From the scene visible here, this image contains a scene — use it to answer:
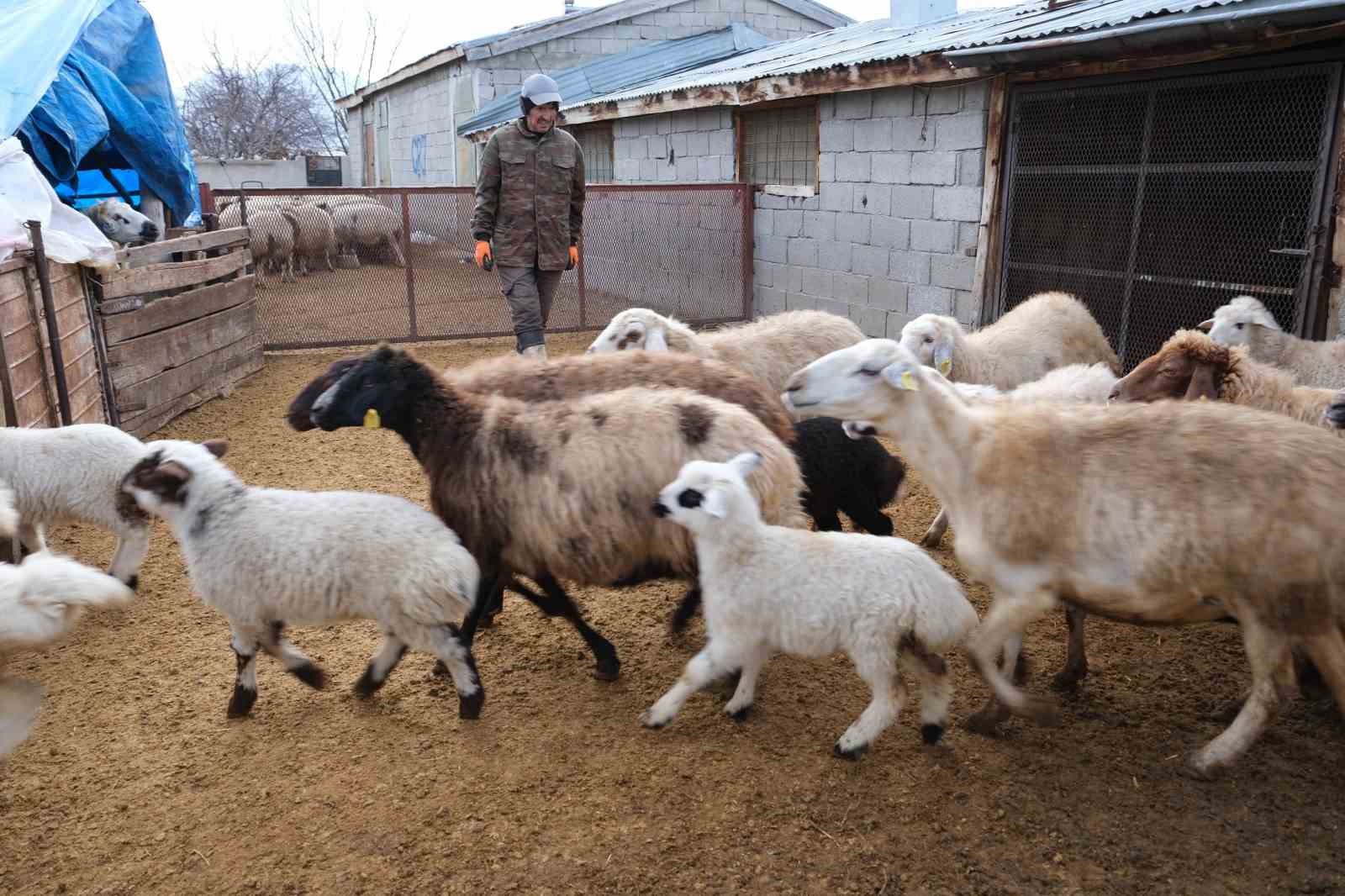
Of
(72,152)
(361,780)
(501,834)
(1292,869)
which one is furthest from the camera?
(72,152)

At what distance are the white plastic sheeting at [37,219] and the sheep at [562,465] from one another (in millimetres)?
3195

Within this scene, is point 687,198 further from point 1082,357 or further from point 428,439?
point 428,439

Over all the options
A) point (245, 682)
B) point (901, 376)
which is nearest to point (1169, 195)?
point (901, 376)

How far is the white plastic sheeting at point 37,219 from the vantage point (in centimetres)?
559

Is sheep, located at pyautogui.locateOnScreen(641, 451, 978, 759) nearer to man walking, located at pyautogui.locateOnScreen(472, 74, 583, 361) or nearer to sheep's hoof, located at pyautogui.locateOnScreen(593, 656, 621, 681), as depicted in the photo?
sheep's hoof, located at pyautogui.locateOnScreen(593, 656, 621, 681)

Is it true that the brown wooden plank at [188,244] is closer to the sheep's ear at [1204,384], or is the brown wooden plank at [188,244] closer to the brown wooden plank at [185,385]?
the brown wooden plank at [185,385]

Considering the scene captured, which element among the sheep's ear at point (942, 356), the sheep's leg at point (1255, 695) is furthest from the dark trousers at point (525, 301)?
the sheep's leg at point (1255, 695)

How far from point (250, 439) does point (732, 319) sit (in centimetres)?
636

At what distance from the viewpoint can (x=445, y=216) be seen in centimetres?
1123

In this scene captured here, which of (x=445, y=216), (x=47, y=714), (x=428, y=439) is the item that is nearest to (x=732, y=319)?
(x=445, y=216)

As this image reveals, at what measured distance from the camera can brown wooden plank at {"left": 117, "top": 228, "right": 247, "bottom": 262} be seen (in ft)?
24.4

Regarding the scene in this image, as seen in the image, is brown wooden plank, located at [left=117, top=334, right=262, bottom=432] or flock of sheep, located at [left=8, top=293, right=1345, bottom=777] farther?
brown wooden plank, located at [left=117, top=334, right=262, bottom=432]

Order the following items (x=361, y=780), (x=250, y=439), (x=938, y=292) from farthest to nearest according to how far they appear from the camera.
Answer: (x=938, y=292), (x=250, y=439), (x=361, y=780)

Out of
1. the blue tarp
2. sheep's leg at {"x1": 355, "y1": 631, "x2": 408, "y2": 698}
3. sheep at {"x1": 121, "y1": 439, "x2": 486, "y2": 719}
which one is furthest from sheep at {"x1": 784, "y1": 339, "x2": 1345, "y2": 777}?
the blue tarp
